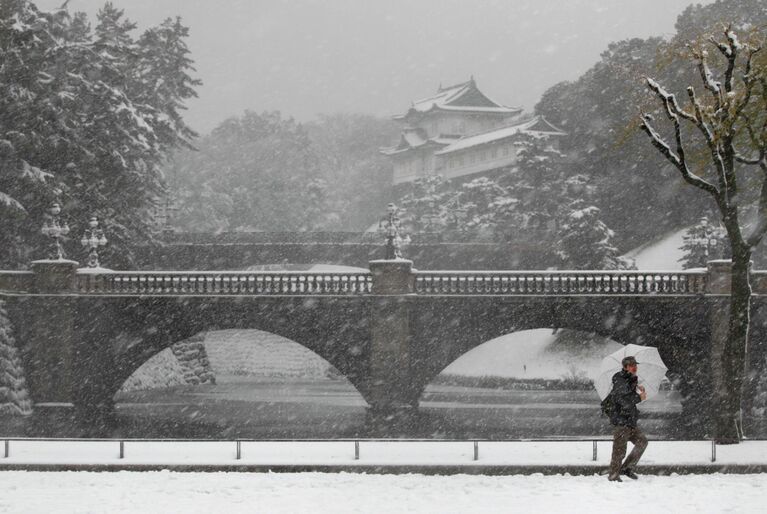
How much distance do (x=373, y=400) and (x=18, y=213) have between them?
1536cm

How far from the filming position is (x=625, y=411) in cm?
1833

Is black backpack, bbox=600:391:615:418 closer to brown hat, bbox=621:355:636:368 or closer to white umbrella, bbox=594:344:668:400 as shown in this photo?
brown hat, bbox=621:355:636:368

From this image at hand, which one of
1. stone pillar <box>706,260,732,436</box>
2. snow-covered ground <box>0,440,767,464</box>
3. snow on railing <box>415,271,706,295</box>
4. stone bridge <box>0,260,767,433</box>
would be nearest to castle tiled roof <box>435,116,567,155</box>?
snow on railing <box>415,271,706,295</box>

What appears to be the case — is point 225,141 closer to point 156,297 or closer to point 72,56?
point 72,56

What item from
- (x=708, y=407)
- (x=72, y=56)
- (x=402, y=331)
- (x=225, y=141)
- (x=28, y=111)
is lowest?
(x=708, y=407)

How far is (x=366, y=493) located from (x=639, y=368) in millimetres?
5691

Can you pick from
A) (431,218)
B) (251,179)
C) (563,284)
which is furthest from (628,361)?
(251,179)

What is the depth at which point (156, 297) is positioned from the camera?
36469 millimetres

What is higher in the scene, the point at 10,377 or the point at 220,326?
the point at 220,326

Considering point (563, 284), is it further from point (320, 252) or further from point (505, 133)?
point (505, 133)

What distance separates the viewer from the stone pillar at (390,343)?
117 ft

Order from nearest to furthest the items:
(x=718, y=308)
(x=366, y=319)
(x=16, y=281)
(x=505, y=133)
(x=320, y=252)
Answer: (x=718, y=308) < (x=366, y=319) < (x=16, y=281) < (x=320, y=252) < (x=505, y=133)

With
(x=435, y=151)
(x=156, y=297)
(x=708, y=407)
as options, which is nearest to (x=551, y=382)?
(x=708, y=407)

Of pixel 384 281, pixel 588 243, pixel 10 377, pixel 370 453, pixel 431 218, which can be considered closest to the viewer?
pixel 370 453
